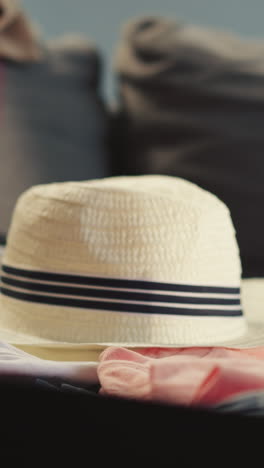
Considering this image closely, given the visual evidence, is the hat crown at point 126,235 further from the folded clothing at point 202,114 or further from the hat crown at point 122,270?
the folded clothing at point 202,114

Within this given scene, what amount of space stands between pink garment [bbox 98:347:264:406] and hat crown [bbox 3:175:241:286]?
0.15 m

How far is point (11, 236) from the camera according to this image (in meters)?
0.68

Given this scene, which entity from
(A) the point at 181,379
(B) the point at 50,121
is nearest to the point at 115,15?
(B) the point at 50,121

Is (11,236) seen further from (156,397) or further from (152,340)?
(156,397)

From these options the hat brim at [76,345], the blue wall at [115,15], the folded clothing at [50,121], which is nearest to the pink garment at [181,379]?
the hat brim at [76,345]

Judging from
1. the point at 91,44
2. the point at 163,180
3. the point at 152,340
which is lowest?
the point at 152,340

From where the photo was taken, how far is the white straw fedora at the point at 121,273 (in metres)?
0.61

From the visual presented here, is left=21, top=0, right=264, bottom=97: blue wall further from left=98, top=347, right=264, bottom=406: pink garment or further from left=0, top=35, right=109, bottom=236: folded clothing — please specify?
left=98, top=347, right=264, bottom=406: pink garment

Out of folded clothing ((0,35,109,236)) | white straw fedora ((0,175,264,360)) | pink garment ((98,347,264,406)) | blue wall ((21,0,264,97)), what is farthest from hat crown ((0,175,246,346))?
blue wall ((21,0,264,97))

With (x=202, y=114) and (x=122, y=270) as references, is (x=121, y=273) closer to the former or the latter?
(x=122, y=270)

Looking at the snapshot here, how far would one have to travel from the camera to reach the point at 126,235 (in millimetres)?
616

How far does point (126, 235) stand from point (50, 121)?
1.45 ft

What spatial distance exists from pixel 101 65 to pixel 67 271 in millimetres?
612

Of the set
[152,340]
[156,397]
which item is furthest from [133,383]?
[152,340]
